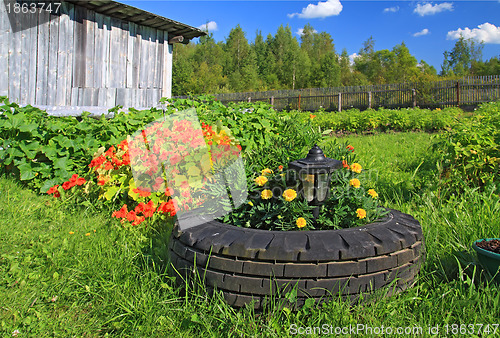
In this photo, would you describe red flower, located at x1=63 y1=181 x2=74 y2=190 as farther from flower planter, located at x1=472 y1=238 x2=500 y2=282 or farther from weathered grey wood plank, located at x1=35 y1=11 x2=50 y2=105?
weathered grey wood plank, located at x1=35 y1=11 x2=50 y2=105

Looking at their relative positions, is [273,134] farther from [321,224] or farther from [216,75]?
[216,75]

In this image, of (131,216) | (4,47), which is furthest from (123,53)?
(131,216)

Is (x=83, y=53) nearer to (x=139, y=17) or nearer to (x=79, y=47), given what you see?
(x=79, y=47)

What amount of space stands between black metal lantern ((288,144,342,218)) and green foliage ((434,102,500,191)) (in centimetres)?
186

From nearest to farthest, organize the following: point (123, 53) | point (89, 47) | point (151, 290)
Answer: point (151, 290)
point (89, 47)
point (123, 53)

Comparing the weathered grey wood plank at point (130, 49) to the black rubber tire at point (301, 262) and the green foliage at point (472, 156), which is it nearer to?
the green foliage at point (472, 156)

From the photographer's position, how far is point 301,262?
153 cm

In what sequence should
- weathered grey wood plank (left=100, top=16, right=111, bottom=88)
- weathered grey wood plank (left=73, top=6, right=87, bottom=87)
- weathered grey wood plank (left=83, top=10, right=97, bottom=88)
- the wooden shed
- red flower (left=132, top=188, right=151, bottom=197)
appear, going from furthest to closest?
1. weathered grey wood plank (left=100, top=16, right=111, bottom=88)
2. weathered grey wood plank (left=83, top=10, right=97, bottom=88)
3. weathered grey wood plank (left=73, top=6, right=87, bottom=87)
4. the wooden shed
5. red flower (left=132, top=188, right=151, bottom=197)

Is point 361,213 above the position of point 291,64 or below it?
below

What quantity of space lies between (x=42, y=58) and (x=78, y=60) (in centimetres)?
70

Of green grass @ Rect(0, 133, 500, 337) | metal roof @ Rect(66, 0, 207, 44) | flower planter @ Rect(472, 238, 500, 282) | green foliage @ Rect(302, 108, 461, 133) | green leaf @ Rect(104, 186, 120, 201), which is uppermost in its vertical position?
metal roof @ Rect(66, 0, 207, 44)

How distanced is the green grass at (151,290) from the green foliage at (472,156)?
24 centimetres

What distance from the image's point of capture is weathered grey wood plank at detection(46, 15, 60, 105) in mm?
6824

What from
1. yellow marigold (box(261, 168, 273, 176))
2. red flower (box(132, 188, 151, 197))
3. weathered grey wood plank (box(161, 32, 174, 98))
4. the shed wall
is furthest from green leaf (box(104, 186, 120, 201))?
weathered grey wood plank (box(161, 32, 174, 98))
